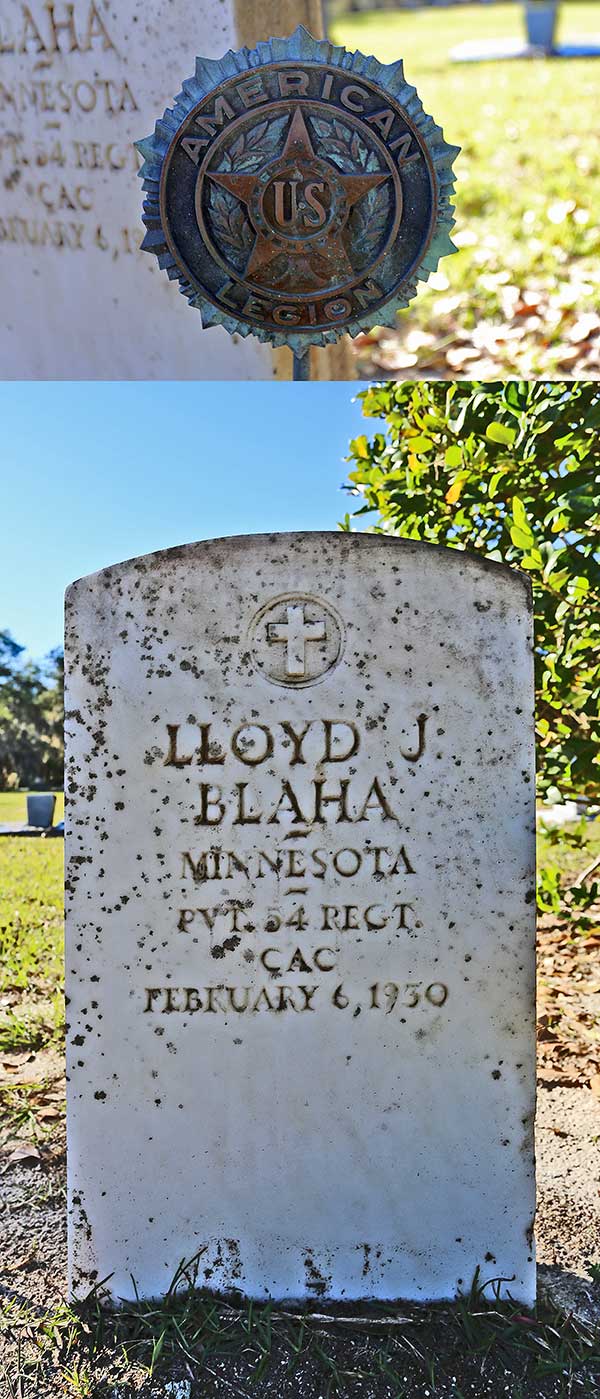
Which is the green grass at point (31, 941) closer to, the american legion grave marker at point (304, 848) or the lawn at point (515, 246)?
the american legion grave marker at point (304, 848)

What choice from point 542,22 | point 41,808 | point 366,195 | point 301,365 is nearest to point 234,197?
point 366,195

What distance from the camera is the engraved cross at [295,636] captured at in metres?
2.29

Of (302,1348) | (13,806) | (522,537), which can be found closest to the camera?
(302,1348)

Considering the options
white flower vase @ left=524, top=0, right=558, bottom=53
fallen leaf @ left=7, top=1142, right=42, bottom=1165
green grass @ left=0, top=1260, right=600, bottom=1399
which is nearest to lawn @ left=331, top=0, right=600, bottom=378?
fallen leaf @ left=7, top=1142, right=42, bottom=1165

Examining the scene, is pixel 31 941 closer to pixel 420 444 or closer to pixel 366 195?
pixel 420 444

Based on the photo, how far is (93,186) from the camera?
13.3 ft

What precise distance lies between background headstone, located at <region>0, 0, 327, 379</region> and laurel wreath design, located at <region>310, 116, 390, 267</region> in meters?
1.41

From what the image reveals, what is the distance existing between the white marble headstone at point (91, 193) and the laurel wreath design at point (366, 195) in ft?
4.63

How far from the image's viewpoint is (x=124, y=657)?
7.57 feet

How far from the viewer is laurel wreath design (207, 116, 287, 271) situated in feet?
8.45

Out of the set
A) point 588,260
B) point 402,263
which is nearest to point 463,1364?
point 402,263

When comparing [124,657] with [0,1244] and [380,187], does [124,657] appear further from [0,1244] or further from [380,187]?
[0,1244]

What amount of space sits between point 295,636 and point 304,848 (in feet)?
1.45

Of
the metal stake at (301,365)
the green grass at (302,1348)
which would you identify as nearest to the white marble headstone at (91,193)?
the metal stake at (301,365)
